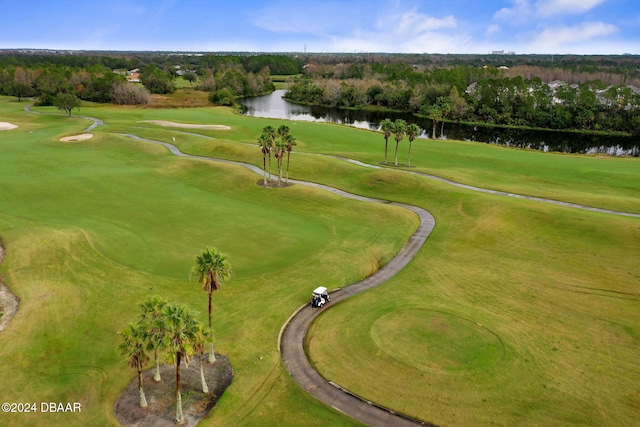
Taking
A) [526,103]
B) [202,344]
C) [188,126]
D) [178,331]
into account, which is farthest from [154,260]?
[526,103]

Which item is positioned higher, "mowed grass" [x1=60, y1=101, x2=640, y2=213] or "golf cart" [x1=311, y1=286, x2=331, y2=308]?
"mowed grass" [x1=60, y1=101, x2=640, y2=213]

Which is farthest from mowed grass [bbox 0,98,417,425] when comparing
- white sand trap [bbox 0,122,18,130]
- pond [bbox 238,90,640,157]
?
pond [bbox 238,90,640,157]

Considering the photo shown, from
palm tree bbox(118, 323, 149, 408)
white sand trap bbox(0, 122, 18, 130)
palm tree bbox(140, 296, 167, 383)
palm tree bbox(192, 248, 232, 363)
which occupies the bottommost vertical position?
palm tree bbox(118, 323, 149, 408)

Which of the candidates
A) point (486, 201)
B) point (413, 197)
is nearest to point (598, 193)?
point (486, 201)

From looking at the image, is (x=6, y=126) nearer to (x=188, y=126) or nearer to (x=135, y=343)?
(x=188, y=126)

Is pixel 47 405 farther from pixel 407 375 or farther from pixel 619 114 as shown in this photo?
pixel 619 114

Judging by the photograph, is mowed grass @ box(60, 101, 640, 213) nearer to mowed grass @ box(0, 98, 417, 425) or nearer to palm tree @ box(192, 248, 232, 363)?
mowed grass @ box(0, 98, 417, 425)
